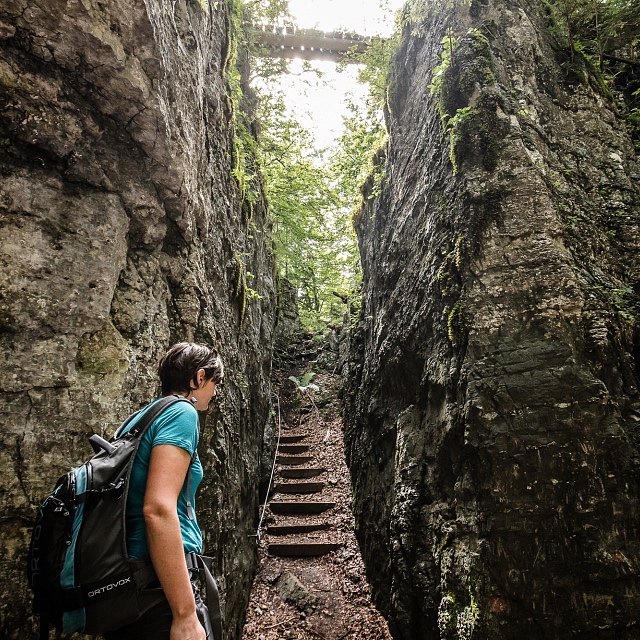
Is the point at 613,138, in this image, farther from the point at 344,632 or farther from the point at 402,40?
the point at 344,632

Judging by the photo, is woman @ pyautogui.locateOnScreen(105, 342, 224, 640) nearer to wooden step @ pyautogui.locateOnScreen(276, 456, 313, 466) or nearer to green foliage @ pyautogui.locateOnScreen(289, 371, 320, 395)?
wooden step @ pyautogui.locateOnScreen(276, 456, 313, 466)

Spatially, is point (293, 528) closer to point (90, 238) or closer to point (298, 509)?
point (298, 509)

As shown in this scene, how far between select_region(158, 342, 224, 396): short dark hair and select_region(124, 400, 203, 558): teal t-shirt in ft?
0.85

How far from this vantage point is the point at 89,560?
1.60 metres

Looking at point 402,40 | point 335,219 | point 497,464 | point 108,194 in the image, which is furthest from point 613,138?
point 335,219

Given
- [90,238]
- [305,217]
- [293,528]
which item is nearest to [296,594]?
[293,528]

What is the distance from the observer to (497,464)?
3771 mm

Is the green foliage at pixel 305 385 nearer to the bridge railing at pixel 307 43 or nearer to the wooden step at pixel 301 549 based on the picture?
the wooden step at pixel 301 549

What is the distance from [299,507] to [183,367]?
22.3ft

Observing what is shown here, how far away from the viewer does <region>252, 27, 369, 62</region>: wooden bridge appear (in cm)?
1127

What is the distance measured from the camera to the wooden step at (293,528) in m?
7.50

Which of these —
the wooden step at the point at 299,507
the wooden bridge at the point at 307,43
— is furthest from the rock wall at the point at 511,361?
the wooden bridge at the point at 307,43

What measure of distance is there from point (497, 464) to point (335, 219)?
12.2 metres

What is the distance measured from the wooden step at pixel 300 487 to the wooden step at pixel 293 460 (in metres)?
0.87
